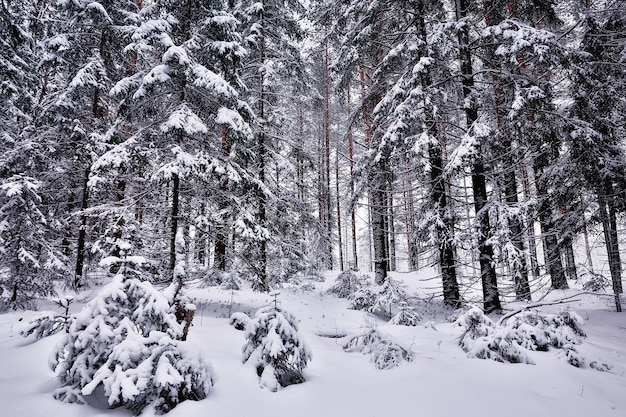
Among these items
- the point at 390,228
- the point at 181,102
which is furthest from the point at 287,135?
the point at 390,228

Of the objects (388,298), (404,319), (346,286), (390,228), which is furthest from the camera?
(390,228)

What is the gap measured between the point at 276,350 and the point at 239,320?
5.99ft

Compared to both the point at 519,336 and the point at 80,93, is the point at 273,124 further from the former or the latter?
the point at 519,336

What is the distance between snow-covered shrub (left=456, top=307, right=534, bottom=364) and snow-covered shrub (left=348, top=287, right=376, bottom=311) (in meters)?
4.21

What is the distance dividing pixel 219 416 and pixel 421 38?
10743mm

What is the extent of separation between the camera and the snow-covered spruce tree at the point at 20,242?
825cm

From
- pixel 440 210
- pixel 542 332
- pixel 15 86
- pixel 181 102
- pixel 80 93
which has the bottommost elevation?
pixel 542 332

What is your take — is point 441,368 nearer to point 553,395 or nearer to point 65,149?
point 553,395

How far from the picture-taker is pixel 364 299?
10.1 meters

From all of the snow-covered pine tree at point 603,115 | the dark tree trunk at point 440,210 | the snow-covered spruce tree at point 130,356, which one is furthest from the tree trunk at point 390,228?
the snow-covered spruce tree at point 130,356

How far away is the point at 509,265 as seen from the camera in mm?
7465

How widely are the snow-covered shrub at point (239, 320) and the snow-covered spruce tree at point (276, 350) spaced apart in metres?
1.01

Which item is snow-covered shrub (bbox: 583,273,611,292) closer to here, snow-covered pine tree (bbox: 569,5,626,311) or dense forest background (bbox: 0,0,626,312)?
dense forest background (bbox: 0,0,626,312)

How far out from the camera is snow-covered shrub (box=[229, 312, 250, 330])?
5.44 m
